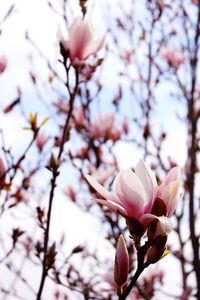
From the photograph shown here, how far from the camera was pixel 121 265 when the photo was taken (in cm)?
103

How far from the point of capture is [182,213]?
3.47 metres

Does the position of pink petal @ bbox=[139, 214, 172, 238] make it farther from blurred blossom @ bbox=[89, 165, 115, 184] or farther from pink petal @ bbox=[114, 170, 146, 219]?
blurred blossom @ bbox=[89, 165, 115, 184]

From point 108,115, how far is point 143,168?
7.70ft

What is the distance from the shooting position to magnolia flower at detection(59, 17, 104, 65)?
1.83 m

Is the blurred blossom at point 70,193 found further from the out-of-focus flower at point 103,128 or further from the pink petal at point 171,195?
the pink petal at point 171,195

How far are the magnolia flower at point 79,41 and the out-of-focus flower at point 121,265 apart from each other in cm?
101

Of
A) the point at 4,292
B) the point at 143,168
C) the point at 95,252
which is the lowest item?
the point at 95,252

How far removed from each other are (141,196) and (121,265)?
174 mm

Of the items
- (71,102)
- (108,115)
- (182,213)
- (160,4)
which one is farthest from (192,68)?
(71,102)

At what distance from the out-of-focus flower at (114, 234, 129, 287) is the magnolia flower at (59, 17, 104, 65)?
1.01 meters

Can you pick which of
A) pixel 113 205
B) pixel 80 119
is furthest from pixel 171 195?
pixel 80 119

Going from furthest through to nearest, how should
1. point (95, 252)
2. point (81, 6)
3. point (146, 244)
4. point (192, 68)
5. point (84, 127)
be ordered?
point (95, 252)
point (192, 68)
point (84, 127)
point (81, 6)
point (146, 244)

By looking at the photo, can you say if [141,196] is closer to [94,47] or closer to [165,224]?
[165,224]

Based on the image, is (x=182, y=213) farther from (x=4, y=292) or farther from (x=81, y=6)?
(x=81, y=6)
